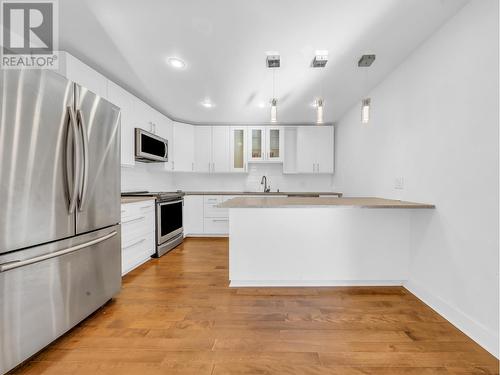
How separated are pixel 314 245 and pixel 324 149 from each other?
2807 mm

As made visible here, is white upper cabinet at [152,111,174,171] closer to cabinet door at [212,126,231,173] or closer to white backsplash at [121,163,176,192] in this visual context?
white backsplash at [121,163,176,192]

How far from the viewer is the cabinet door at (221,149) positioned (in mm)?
4707

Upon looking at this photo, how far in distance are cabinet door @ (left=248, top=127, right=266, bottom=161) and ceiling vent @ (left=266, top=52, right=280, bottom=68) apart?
7.83 feet

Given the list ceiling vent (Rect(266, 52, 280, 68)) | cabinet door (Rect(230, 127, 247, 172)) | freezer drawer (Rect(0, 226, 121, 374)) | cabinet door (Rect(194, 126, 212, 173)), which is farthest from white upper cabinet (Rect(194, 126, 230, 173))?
freezer drawer (Rect(0, 226, 121, 374))

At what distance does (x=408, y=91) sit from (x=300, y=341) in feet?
7.94

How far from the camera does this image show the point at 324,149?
4.62m

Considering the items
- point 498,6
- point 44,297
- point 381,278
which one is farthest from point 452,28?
point 44,297

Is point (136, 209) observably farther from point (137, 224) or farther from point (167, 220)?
point (167, 220)

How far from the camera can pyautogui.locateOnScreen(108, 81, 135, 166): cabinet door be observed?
2.83 metres

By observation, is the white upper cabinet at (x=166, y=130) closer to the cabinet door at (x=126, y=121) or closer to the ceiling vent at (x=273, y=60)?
the cabinet door at (x=126, y=121)

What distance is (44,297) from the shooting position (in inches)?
54.7

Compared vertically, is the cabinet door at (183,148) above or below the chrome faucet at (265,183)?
above

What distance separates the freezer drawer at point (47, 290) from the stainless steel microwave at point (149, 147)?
5.29 ft

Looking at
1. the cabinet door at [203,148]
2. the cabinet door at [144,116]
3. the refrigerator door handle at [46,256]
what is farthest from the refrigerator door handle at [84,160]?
the cabinet door at [203,148]
